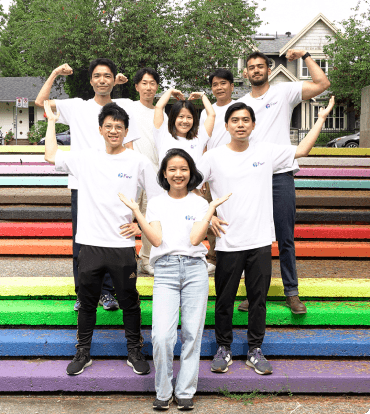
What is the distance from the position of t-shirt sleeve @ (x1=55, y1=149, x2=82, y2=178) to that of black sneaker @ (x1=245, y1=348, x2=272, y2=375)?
5.93 ft

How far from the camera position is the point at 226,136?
4.43m

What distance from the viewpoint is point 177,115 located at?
405 centimetres

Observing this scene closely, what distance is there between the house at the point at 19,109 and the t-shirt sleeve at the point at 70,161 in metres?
35.7

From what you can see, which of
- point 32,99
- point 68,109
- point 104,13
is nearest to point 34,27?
point 104,13

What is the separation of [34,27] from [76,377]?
70.8 feet

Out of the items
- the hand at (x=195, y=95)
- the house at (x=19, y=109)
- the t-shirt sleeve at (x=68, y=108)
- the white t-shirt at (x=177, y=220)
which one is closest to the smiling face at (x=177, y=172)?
the white t-shirt at (x=177, y=220)

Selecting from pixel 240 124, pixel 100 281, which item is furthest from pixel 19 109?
pixel 240 124

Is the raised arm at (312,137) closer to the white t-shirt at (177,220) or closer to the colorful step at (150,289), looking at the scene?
the white t-shirt at (177,220)

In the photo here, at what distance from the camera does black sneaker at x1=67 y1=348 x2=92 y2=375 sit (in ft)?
11.4

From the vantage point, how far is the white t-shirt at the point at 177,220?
3.26m

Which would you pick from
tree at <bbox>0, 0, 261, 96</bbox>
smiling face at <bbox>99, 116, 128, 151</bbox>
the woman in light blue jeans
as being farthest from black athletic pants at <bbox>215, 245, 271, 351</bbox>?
tree at <bbox>0, 0, 261, 96</bbox>

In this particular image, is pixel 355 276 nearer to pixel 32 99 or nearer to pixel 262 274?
pixel 262 274

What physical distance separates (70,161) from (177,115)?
3.30ft

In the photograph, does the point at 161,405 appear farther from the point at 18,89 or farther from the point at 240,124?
the point at 18,89
